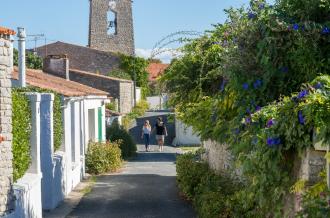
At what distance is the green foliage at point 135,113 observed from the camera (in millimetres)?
37688

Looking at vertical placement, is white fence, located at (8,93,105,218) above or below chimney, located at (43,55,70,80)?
below

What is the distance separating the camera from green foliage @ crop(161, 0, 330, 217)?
5988 mm

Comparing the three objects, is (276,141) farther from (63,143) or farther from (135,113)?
(135,113)

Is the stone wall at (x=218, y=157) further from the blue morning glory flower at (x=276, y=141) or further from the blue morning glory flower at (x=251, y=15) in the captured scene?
the blue morning glory flower at (x=276, y=141)

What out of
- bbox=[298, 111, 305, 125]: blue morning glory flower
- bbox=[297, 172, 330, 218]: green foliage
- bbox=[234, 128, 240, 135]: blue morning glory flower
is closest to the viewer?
bbox=[297, 172, 330, 218]: green foliage

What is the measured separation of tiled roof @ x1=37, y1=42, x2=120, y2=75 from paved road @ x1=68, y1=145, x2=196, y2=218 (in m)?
26.7

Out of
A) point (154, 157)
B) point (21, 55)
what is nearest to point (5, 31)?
point (21, 55)

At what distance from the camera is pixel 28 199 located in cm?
1049

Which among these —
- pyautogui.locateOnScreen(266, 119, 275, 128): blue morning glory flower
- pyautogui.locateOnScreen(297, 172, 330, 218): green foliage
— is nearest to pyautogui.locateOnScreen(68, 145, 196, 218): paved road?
pyautogui.locateOnScreen(266, 119, 275, 128): blue morning glory flower

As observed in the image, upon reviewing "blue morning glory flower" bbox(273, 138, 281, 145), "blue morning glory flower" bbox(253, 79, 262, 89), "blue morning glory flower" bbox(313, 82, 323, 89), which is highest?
"blue morning glory flower" bbox(253, 79, 262, 89)

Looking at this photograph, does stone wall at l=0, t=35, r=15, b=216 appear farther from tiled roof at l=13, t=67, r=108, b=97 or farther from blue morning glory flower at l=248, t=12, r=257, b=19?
tiled roof at l=13, t=67, r=108, b=97

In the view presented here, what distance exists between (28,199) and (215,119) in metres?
3.58

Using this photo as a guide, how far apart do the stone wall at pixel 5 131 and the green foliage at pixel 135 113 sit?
25.9m

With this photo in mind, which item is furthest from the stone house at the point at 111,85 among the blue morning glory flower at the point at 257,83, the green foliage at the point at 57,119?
the blue morning glory flower at the point at 257,83
